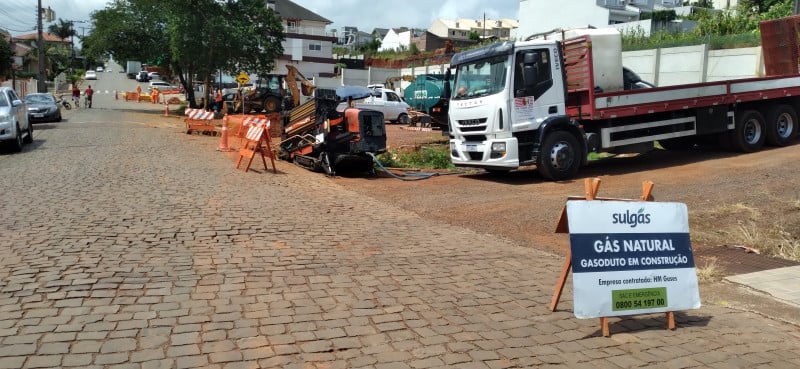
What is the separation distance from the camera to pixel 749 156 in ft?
51.1

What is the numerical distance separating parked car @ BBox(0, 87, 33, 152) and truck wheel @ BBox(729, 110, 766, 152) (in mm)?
17473

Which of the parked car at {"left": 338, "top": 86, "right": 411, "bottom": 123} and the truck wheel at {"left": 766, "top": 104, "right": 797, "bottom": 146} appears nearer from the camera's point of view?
the truck wheel at {"left": 766, "top": 104, "right": 797, "bottom": 146}

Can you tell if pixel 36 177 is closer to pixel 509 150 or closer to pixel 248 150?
pixel 248 150

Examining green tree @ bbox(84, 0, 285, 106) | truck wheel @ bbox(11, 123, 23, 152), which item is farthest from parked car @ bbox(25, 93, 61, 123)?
truck wheel @ bbox(11, 123, 23, 152)

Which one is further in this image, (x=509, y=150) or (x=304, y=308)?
(x=509, y=150)

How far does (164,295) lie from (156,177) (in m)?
7.17

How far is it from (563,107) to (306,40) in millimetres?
79244

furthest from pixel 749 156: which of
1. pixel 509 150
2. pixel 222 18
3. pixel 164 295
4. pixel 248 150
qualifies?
pixel 222 18

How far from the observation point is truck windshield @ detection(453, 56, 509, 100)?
42.8 feet

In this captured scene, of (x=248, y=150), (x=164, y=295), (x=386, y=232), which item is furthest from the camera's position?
(x=248, y=150)

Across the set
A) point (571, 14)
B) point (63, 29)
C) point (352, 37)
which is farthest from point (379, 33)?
point (571, 14)

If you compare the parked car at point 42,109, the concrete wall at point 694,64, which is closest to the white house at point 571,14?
the concrete wall at point 694,64

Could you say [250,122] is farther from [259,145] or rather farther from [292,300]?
[292,300]

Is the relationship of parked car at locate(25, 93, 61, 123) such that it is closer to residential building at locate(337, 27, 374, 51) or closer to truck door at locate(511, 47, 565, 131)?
truck door at locate(511, 47, 565, 131)
